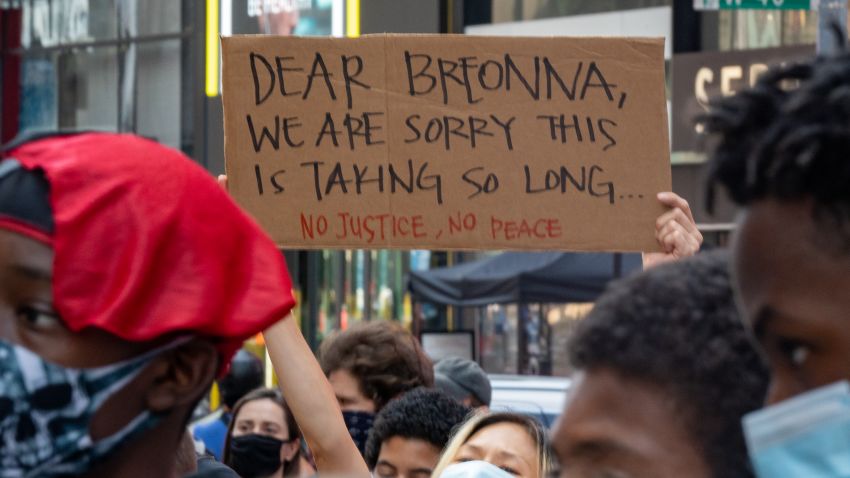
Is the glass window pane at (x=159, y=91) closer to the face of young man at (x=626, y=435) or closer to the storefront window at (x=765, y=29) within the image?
the storefront window at (x=765, y=29)

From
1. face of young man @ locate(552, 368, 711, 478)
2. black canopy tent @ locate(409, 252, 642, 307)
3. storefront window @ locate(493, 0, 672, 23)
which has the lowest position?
black canopy tent @ locate(409, 252, 642, 307)

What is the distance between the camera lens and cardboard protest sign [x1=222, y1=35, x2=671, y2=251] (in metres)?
3.80

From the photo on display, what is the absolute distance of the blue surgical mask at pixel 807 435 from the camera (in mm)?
1385

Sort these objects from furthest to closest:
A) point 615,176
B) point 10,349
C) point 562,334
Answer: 1. point 562,334
2. point 615,176
3. point 10,349

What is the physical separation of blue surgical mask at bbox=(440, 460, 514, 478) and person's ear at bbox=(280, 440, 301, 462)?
2550 millimetres

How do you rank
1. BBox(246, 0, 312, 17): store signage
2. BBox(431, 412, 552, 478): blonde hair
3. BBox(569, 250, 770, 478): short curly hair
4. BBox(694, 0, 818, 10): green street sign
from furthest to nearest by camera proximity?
BBox(246, 0, 312, 17): store signage
BBox(694, 0, 818, 10): green street sign
BBox(431, 412, 552, 478): blonde hair
BBox(569, 250, 770, 478): short curly hair

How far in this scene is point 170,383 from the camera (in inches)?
77.0

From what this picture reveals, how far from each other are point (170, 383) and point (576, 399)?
541 millimetres

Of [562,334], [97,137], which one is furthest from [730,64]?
[97,137]

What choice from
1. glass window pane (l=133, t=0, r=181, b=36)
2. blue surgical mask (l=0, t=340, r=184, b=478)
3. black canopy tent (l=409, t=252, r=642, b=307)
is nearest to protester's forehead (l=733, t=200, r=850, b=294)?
blue surgical mask (l=0, t=340, r=184, b=478)

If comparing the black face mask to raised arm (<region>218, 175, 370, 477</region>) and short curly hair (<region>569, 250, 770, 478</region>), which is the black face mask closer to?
raised arm (<region>218, 175, 370, 477</region>)

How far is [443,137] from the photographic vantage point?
3.85 metres

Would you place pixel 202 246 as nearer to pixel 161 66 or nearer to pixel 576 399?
pixel 576 399

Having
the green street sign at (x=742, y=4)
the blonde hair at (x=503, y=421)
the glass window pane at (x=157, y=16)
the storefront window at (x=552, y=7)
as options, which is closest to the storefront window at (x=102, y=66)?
the glass window pane at (x=157, y=16)
